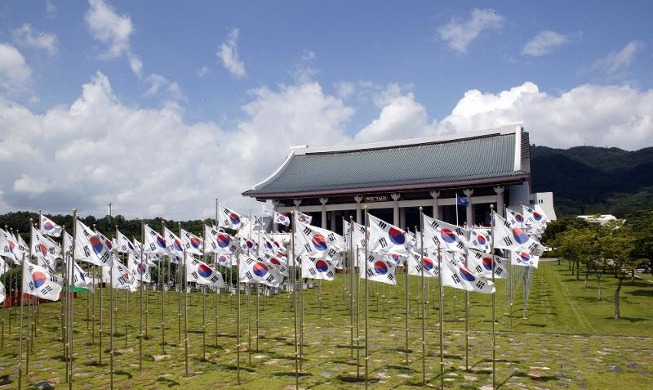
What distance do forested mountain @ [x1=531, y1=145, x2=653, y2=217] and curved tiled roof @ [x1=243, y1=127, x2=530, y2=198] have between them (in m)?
69.5

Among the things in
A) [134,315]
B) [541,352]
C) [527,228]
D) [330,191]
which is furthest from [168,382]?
[330,191]

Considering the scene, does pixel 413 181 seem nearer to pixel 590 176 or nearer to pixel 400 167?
pixel 400 167

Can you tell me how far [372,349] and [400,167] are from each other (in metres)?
60.8

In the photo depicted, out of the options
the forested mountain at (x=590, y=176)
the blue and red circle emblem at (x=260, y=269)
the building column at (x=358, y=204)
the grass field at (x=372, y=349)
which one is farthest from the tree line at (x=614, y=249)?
the forested mountain at (x=590, y=176)

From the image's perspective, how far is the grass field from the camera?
15.6m

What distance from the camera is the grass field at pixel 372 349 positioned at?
1562 cm

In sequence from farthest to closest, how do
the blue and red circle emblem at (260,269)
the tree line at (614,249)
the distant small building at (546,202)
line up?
the distant small building at (546,202) < the tree line at (614,249) < the blue and red circle emblem at (260,269)

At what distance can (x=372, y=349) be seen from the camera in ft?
64.2

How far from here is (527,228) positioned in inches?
1387

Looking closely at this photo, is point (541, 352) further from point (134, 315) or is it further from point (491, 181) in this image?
point (491, 181)

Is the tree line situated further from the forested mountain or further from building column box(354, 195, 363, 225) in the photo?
the forested mountain

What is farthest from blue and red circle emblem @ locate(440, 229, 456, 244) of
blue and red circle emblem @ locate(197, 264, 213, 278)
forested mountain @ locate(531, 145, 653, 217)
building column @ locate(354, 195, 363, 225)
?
forested mountain @ locate(531, 145, 653, 217)

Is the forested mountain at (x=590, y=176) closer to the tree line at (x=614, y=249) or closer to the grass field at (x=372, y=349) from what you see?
the tree line at (x=614, y=249)

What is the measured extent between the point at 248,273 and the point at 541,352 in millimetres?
10817
